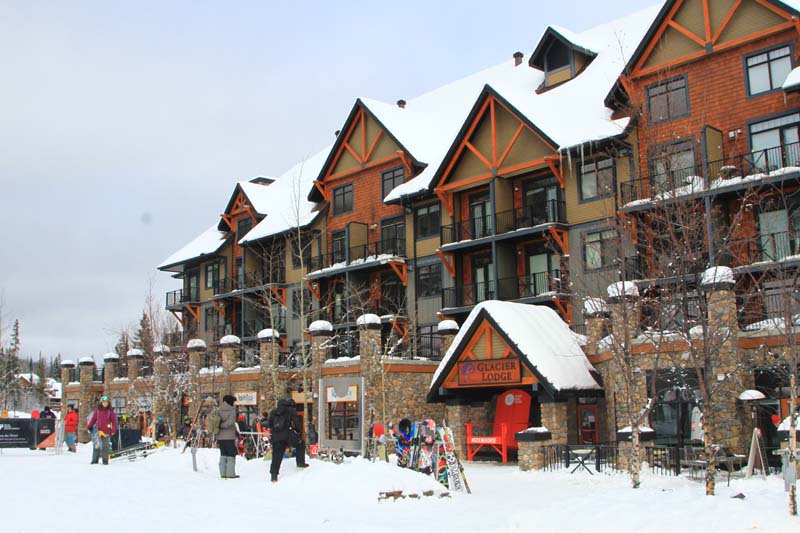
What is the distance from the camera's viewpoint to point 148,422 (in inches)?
1745

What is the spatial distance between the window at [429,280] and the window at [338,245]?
4781 mm

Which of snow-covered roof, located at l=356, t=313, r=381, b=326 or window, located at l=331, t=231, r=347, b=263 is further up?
window, located at l=331, t=231, r=347, b=263

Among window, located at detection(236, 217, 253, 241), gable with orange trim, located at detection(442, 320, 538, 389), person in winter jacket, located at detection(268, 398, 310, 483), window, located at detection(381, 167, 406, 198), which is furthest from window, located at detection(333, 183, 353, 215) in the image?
person in winter jacket, located at detection(268, 398, 310, 483)

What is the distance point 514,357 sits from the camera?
982 inches

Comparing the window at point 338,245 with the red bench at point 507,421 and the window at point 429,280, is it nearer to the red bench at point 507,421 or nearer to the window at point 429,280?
the window at point 429,280

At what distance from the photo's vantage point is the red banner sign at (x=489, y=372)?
81.4 ft

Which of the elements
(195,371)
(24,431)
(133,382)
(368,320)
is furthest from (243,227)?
(24,431)

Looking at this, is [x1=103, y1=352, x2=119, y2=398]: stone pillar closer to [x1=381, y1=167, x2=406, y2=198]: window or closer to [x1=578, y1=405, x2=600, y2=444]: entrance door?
[x1=381, y1=167, x2=406, y2=198]: window

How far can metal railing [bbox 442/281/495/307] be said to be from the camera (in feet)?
116

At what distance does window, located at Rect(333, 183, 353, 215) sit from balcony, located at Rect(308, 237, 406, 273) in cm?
216

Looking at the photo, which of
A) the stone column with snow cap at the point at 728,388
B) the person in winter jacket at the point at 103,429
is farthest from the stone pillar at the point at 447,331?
the person in winter jacket at the point at 103,429

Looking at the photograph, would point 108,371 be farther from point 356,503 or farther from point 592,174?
point 356,503

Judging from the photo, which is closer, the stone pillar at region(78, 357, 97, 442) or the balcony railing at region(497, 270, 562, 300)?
the balcony railing at region(497, 270, 562, 300)

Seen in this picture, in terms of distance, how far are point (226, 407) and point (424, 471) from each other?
458 centimetres
